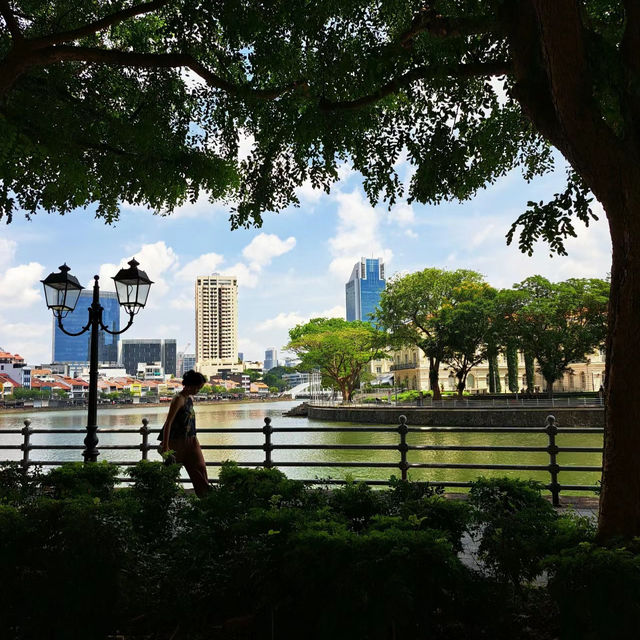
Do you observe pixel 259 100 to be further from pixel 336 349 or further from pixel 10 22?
pixel 336 349

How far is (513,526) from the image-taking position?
312 cm

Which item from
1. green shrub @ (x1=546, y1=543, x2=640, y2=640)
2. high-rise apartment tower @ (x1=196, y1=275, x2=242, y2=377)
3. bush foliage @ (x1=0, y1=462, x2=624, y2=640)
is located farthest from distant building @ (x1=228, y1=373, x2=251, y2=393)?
green shrub @ (x1=546, y1=543, x2=640, y2=640)

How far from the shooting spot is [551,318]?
37562 mm

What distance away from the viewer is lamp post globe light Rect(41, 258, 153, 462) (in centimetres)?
837

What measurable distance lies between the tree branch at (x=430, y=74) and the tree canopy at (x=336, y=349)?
4589cm

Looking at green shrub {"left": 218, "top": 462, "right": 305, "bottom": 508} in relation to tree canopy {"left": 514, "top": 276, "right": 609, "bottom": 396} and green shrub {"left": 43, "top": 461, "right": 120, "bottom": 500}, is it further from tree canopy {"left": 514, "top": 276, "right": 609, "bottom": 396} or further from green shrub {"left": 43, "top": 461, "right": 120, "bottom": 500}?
tree canopy {"left": 514, "top": 276, "right": 609, "bottom": 396}

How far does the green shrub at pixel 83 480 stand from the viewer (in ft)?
13.6

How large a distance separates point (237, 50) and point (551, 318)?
3437 centimetres

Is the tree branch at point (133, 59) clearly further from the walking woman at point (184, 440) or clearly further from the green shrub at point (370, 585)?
the green shrub at point (370, 585)

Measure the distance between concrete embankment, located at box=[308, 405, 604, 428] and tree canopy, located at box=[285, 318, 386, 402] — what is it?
11524 millimetres

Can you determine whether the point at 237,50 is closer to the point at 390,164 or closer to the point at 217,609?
the point at 390,164

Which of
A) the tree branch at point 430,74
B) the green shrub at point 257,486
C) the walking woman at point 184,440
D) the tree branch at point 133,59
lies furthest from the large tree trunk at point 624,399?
the tree branch at point 133,59

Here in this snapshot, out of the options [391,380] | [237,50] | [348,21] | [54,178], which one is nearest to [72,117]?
[54,178]

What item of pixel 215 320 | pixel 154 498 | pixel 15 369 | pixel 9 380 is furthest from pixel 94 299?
pixel 215 320
